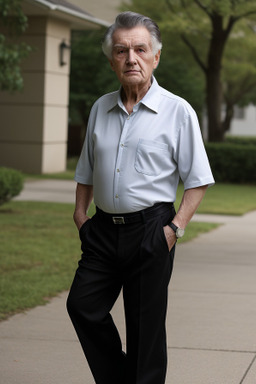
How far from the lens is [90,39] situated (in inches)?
1148

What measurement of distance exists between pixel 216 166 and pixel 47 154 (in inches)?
182

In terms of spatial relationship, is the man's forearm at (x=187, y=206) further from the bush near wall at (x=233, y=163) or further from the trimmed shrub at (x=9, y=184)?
the bush near wall at (x=233, y=163)

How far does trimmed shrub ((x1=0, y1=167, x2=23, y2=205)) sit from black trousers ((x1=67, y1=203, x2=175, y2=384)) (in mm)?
8852

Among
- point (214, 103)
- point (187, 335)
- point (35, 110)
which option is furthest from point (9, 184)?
point (214, 103)

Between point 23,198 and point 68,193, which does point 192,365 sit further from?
point 68,193

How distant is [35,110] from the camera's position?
21.5m

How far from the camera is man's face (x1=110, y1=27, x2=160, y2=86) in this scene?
3861 millimetres

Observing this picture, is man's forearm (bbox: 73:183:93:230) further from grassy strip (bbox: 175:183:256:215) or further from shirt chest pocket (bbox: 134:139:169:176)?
grassy strip (bbox: 175:183:256:215)

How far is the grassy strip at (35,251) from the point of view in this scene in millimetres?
7379

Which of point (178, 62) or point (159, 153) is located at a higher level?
point (159, 153)

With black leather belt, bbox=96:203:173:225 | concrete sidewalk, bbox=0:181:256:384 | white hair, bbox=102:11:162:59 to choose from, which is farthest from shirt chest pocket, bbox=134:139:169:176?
concrete sidewalk, bbox=0:181:256:384

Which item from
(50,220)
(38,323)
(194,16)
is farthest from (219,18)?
(38,323)

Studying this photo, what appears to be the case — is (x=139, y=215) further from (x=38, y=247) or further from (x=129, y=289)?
(x=38, y=247)

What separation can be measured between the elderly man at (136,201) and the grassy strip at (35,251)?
2.75m
